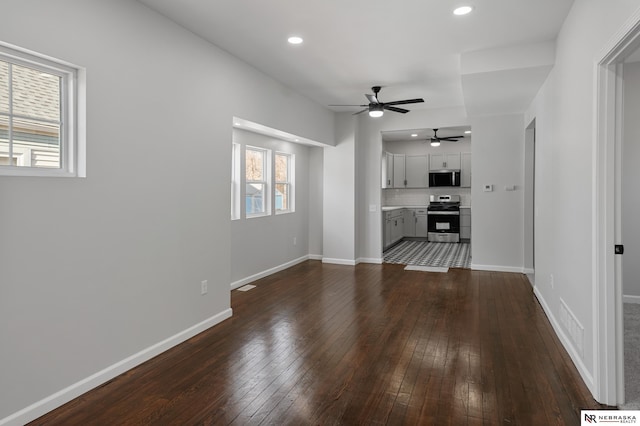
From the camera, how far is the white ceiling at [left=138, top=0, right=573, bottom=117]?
3.22 metres

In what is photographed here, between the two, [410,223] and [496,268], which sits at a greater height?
[410,223]

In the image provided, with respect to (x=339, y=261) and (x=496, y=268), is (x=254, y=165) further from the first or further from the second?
(x=496, y=268)

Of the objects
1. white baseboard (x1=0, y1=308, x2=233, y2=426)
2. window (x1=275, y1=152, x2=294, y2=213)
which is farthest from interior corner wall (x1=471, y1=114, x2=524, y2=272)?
white baseboard (x1=0, y1=308, x2=233, y2=426)

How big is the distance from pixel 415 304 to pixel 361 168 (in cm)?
341

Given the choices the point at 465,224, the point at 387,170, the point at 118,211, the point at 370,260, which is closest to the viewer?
the point at 118,211

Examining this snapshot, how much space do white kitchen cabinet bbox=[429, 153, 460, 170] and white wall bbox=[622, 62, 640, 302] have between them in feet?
19.4

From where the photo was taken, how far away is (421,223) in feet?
36.0

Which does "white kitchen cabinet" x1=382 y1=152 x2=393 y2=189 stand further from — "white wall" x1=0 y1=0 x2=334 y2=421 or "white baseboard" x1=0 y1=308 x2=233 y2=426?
"white baseboard" x1=0 y1=308 x2=233 y2=426

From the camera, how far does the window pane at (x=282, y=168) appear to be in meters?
7.03

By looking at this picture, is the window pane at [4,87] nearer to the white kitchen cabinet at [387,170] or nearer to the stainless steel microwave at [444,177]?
Result: the white kitchen cabinet at [387,170]

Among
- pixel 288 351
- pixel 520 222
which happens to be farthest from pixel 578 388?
pixel 520 222

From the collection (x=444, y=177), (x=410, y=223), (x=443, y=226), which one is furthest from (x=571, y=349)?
(x=410, y=223)

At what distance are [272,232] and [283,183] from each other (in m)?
1.01

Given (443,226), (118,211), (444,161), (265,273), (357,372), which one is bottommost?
(357,372)
